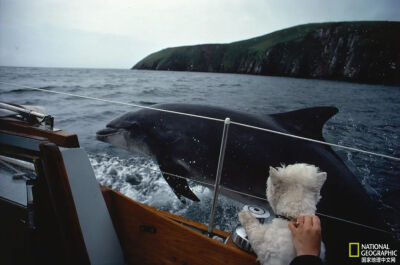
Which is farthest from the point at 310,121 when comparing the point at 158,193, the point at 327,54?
the point at 327,54

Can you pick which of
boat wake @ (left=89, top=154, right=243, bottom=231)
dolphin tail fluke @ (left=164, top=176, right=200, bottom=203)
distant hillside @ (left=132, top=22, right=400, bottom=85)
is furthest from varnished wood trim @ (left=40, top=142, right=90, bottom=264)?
distant hillside @ (left=132, top=22, right=400, bottom=85)

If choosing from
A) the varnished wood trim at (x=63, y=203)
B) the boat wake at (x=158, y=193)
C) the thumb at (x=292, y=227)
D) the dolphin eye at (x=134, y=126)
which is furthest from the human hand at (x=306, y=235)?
the dolphin eye at (x=134, y=126)

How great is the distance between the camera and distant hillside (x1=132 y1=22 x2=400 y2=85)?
65.8 metres

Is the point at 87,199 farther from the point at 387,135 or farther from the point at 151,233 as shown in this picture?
the point at 387,135

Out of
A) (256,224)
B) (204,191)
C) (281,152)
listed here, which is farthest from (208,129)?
(256,224)

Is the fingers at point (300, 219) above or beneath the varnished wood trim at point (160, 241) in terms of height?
above

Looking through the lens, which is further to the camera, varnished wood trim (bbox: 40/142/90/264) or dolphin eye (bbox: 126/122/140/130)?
dolphin eye (bbox: 126/122/140/130)

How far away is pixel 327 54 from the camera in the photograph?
253 ft

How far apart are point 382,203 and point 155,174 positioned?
461cm

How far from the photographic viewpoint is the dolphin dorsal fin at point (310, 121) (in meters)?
3.28

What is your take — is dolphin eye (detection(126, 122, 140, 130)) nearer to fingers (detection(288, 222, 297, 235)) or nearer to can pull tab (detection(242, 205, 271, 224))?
can pull tab (detection(242, 205, 271, 224))

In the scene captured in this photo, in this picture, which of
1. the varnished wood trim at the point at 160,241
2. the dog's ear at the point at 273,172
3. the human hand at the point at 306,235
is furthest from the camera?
the varnished wood trim at the point at 160,241

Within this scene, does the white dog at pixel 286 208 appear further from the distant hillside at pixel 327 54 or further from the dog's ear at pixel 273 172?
the distant hillside at pixel 327 54

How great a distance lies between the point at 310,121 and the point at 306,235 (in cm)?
265
